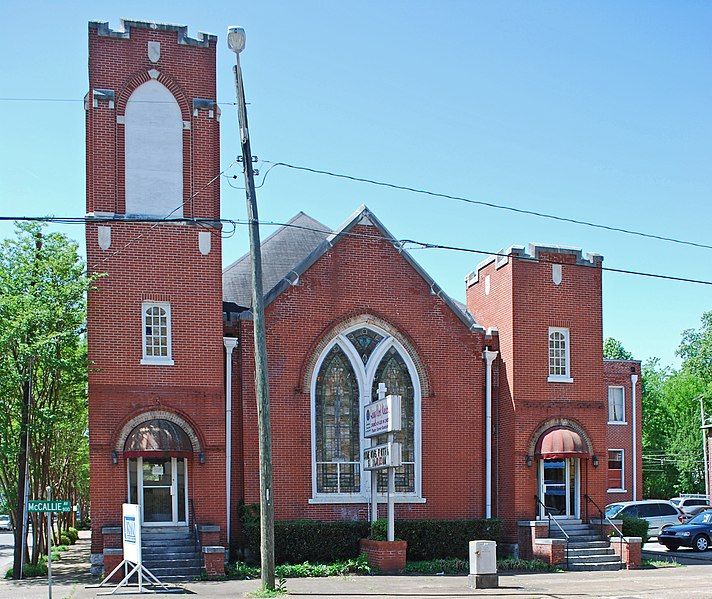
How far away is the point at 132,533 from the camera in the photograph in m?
21.6

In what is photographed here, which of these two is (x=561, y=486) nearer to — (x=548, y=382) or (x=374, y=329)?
(x=548, y=382)

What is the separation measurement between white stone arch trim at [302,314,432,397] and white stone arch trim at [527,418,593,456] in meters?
3.19

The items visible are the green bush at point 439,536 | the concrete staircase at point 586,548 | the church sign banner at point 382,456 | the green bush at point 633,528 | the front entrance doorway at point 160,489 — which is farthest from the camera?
the green bush at point 633,528

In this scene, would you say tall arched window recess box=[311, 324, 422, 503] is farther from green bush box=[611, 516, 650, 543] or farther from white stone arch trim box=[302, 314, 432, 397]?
green bush box=[611, 516, 650, 543]

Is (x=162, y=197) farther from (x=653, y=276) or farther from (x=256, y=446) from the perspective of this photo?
(x=653, y=276)

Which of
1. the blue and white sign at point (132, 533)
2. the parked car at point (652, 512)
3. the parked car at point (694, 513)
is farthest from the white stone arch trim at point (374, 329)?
the parked car at point (652, 512)

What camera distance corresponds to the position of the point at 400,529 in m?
26.9

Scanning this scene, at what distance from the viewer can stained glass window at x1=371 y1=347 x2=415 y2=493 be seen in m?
28.1

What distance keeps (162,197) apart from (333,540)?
972 cm

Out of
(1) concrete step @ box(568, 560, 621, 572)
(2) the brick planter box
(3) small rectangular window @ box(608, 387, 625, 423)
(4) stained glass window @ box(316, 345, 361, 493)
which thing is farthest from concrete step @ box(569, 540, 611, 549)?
(3) small rectangular window @ box(608, 387, 625, 423)

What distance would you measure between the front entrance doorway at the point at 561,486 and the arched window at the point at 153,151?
12551 millimetres

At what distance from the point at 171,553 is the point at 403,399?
25.1 feet

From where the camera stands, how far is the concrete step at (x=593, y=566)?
1062 inches

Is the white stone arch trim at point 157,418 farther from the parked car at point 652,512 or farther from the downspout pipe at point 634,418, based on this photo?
the downspout pipe at point 634,418
